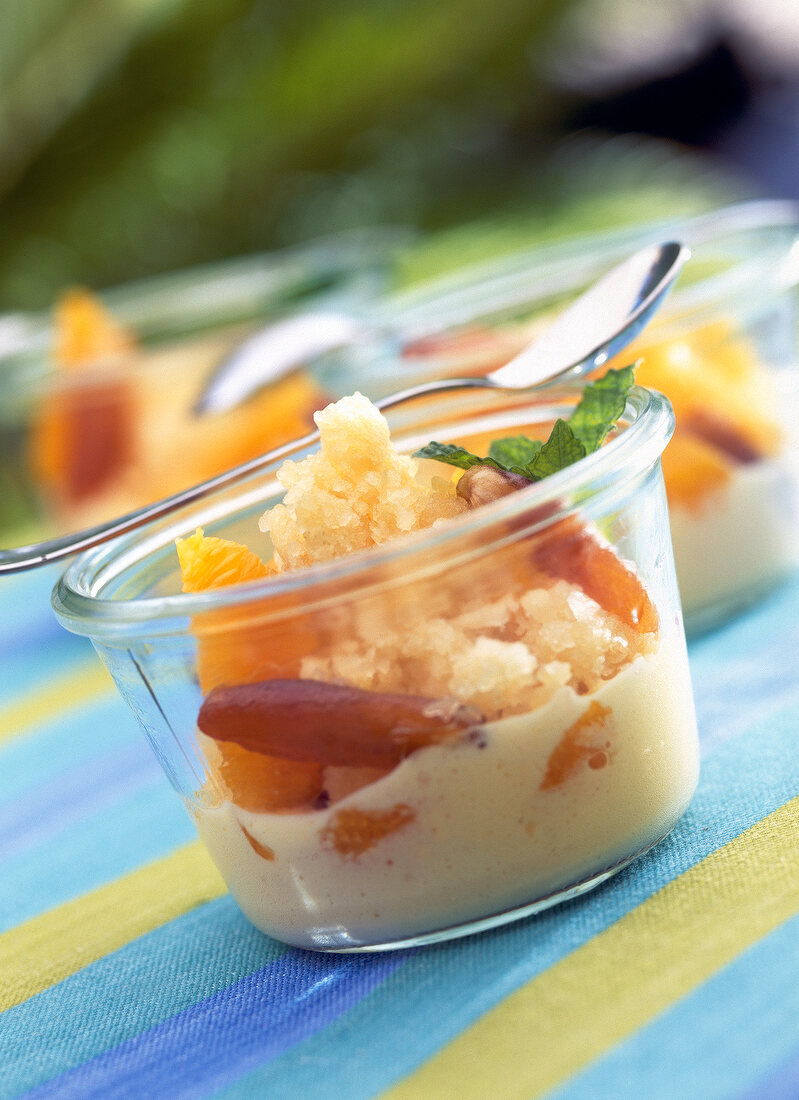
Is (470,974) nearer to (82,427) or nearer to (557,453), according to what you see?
(557,453)

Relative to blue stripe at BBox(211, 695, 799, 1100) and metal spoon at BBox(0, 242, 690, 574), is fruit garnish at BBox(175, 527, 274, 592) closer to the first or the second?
metal spoon at BBox(0, 242, 690, 574)

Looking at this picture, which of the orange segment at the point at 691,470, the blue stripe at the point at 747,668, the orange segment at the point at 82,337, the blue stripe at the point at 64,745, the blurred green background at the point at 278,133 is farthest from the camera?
the blurred green background at the point at 278,133

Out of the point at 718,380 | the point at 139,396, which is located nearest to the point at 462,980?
the point at 718,380

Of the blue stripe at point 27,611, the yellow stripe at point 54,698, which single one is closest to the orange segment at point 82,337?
the blue stripe at point 27,611

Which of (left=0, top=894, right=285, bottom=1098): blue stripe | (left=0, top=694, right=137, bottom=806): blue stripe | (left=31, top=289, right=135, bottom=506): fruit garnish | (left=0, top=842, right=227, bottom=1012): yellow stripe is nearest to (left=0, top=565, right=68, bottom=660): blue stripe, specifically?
(left=31, top=289, right=135, bottom=506): fruit garnish

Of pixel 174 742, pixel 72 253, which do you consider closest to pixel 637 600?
pixel 174 742

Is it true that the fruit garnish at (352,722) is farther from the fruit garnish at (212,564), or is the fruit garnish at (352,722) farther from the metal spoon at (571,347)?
the metal spoon at (571,347)
